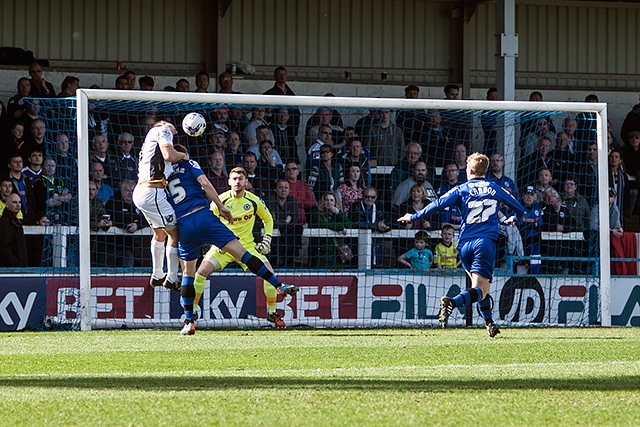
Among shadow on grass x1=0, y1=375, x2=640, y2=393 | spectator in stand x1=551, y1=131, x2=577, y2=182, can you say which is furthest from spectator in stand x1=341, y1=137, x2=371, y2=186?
shadow on grass x1=0, y1=375, x2=640, y2=393

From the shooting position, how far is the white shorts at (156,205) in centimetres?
1161

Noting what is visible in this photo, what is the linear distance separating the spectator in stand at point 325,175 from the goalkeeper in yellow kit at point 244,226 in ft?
7.50

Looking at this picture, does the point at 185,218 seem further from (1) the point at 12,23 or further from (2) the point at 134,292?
(1) the point at 12,23

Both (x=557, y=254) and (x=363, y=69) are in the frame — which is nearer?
(x=557, y=254)

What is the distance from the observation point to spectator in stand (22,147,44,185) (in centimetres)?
1421

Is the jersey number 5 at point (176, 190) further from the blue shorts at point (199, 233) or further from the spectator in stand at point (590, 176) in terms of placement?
the spectator in stand at point (590, 176)

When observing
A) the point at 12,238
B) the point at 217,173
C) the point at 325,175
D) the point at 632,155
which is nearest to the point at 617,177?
the point at 632,155

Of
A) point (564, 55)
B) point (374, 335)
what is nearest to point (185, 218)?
point (374, 335)

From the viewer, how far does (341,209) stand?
14688 millimetres

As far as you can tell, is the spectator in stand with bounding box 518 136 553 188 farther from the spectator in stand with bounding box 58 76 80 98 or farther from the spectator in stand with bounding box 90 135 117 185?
the spectator in stand with bounding box 58 76 80 98

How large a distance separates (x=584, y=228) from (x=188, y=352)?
7798 millimetres

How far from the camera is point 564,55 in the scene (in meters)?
20.7

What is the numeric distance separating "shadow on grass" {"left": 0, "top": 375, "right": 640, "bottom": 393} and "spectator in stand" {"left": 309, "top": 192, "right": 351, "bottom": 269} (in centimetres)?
706

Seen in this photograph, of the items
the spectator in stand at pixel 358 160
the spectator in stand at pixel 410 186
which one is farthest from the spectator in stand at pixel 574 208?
the spectator in stand at pixel 358 160
